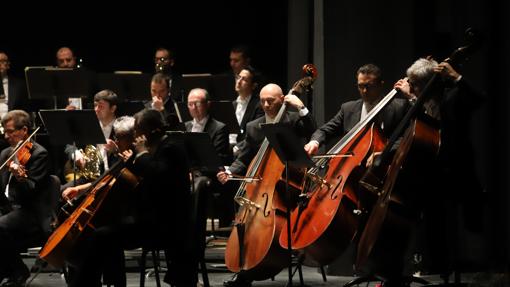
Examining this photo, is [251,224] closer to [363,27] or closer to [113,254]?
[113,254]

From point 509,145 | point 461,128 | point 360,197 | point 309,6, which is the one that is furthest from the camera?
point 309,6

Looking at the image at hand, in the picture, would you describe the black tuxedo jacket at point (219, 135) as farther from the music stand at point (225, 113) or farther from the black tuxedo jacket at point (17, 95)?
the black tuxedo jacket at point (17, 95)

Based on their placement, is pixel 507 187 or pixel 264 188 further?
pixel 507 187

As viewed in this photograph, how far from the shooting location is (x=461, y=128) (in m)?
4.81

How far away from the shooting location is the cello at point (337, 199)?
17.3 feet

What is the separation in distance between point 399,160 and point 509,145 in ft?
5.93

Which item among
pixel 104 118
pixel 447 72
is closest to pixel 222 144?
pixel 104 118

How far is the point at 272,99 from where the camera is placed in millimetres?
6613

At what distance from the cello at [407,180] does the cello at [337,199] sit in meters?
0.29

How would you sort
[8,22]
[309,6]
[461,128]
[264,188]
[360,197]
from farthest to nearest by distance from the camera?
1. [8,22]
2. [309,6]
3. [264,188]
4. [360,197]
5. [461,128]

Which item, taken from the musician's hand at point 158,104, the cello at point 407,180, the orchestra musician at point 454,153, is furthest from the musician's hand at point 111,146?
the orchestra musician at point 454,153

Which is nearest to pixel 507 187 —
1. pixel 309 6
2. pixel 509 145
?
pixel 509 145

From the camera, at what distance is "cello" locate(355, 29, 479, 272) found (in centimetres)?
476

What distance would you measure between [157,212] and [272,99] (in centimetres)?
167
